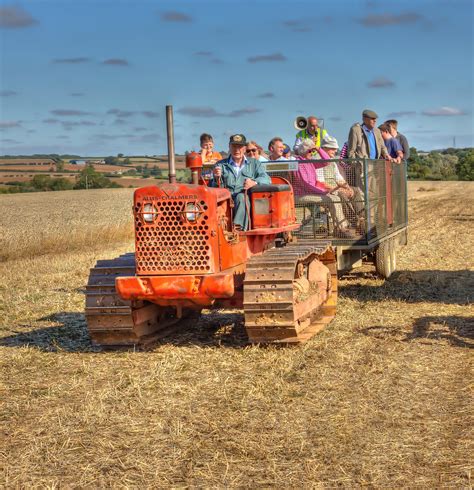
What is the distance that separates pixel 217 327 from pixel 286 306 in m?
2.00

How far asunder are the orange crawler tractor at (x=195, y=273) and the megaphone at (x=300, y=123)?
4.54 m

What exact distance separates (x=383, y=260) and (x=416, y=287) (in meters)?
0.72

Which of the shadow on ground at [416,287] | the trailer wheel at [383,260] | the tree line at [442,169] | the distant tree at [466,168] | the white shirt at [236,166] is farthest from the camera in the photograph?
the tree line at [442,169]

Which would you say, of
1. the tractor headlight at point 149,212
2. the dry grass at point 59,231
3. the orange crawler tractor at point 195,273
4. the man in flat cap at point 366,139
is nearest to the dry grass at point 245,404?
the orange crawler tractor at point 195,273

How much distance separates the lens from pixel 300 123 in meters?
13.3

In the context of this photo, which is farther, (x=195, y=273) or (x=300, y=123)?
(x=300, y=123)

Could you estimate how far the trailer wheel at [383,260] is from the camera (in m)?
12.2

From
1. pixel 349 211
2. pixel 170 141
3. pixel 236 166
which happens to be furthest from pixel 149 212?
pixel 349 211

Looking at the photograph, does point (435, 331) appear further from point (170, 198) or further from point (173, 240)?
point (170, 198)

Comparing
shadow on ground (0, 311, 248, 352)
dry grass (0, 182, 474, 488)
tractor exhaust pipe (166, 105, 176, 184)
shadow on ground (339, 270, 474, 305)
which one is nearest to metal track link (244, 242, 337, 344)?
dry grass (0, 182, 474, 488)

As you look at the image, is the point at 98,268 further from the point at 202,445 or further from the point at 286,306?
the point at 202,445

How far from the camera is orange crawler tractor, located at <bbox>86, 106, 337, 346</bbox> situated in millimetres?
7730

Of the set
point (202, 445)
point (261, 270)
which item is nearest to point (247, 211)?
point (261, 270)

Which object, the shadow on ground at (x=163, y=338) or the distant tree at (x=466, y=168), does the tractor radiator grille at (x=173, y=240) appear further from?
the distant tree at (x=466, y=168)
